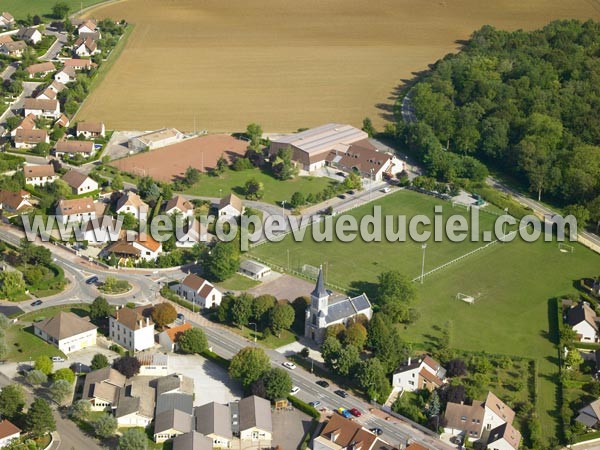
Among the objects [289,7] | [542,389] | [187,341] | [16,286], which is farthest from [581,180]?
[289,7]

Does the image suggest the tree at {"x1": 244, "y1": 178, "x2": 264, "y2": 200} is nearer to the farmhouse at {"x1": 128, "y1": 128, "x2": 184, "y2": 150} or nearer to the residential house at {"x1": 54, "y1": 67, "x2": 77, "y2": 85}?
the farmhouse at {"x1": 128, "y1": 128, "x2": 184, "y2": 150}

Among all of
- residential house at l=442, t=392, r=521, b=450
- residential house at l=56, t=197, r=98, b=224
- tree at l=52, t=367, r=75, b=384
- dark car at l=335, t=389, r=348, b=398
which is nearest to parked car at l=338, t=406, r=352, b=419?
dark car at l=335, t=389, r=348, b=398

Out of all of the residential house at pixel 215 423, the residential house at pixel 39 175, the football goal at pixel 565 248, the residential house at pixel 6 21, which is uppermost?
the residential house at pixel 6 21

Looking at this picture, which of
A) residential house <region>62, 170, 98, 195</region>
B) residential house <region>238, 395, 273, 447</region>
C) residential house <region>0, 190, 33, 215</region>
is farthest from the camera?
residential house <region>62, 170, 98, 195</region>

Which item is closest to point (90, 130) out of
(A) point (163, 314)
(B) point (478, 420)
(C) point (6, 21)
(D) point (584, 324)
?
(A) point (163, 314)

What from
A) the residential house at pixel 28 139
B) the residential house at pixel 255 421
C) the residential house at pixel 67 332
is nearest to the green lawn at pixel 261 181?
the residential house at pixel 28 139

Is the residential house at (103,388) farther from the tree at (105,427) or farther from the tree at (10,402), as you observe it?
the tree at (10,402)

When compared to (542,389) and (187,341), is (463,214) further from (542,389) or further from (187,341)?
(187,341)
